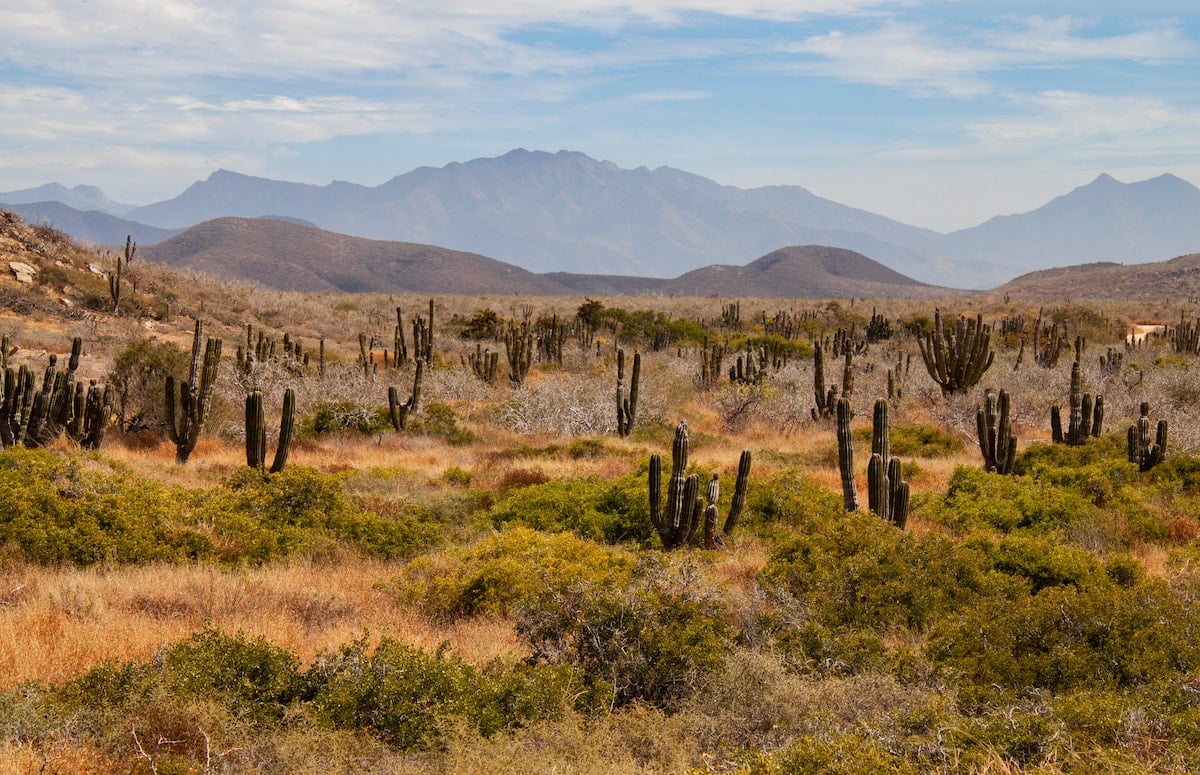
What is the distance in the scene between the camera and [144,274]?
4406 centimetres

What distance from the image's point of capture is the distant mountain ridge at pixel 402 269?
452 feet

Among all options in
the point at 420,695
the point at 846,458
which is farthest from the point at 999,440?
the point at 420,695

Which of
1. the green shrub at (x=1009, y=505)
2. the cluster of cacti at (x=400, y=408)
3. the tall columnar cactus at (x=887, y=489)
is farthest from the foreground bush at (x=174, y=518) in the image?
the cluster of cacti at (x=400, y=408)

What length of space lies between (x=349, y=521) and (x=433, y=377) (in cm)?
1491

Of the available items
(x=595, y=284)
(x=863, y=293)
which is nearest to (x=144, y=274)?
(x=863, y=293)

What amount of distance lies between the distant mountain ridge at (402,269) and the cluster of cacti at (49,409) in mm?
120435

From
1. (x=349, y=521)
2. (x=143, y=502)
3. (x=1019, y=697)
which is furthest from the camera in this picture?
(x=349, y=521)

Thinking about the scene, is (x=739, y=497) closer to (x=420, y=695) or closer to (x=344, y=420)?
(x=420, y=695)

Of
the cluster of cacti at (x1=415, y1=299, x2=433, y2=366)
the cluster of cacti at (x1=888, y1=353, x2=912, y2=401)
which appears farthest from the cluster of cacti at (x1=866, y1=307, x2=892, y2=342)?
the cluster of cacti at (x1=415, y1=299, x2=433, y2=366)

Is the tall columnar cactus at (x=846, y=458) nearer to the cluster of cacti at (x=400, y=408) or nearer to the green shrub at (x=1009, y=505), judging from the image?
the green shrub at (x=1009, y=505)

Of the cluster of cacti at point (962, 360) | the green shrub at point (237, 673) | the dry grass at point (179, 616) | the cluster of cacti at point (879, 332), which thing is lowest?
the dry grass at point (179, 616)

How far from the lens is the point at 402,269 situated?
→ 486 ft

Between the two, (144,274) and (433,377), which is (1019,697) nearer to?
(433,377)

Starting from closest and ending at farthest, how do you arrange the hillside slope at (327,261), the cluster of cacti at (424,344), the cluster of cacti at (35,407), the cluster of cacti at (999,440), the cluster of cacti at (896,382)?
the cluster of cacti at (35,407), the cluster of cacti at (999,440), the cluster of cacti at (896,382), the cluster of cacti at (424,344), the hillside slope at (327,261)
